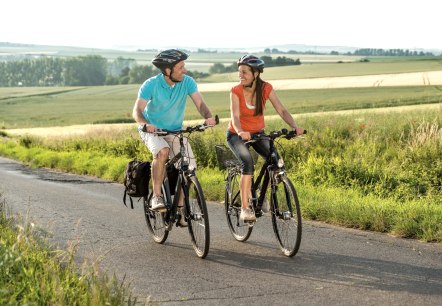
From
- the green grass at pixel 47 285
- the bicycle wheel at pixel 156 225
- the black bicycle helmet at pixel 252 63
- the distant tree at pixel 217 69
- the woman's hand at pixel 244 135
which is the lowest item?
the distant tree at pixel 217 69

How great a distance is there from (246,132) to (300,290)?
1.71 metres

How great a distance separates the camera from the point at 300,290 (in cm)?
637

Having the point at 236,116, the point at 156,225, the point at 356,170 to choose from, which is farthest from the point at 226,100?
the point at 236,116

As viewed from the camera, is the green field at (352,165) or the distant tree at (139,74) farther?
the distant tree at (139,74)

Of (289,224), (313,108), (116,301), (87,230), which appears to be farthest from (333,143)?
(313,108)

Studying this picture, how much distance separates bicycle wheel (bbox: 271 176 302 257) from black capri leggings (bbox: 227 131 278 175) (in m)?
0.34

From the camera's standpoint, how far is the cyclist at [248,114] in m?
7.64

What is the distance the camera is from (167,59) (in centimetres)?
771

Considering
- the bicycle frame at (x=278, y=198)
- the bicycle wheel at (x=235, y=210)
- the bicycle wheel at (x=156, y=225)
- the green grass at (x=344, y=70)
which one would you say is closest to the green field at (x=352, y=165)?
the bicycle wheel at (x=235, y=210)

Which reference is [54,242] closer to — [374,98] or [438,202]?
[438,202]

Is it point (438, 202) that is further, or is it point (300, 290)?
point (438, 202)

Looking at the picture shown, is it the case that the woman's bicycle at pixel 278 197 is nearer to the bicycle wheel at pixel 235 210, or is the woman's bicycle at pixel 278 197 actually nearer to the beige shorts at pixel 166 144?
the bicycle wheel at pixel 235 210

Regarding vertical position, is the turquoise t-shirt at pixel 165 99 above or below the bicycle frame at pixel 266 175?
above

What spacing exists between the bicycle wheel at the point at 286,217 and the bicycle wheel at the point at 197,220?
0.75m
